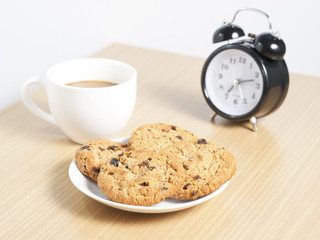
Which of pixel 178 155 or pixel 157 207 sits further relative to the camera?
pixel 178 155

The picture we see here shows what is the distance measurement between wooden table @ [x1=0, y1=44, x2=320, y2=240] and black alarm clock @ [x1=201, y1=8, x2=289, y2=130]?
0.20 ft

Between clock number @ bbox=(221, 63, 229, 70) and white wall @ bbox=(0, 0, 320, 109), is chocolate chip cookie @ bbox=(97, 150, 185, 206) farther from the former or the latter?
white wall @ bbox=(0, 0, 320, 109)

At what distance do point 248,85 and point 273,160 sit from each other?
0.23m

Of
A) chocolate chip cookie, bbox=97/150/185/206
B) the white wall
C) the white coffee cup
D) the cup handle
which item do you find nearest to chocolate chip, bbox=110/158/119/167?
chocolate chip cookie, bbox=97/150/185/206

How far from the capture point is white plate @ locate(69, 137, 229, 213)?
102 cm

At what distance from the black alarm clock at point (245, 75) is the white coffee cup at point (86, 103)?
0.85 feet

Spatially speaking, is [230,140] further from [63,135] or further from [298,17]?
[298,17]

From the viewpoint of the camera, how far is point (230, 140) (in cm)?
140

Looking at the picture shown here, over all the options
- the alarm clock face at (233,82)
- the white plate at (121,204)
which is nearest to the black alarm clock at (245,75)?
the alarm clock face at (233,82)

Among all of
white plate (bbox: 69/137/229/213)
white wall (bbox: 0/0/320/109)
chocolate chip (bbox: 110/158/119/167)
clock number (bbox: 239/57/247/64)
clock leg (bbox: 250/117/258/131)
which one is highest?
clock number (bbox: 239/57/247/64)

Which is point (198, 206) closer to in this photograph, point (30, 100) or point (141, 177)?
point (141, 177)

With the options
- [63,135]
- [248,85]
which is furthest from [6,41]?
[248,85]

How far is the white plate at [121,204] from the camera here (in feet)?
3.36

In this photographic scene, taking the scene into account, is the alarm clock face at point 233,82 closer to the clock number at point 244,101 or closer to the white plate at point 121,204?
the clock number at point 244,101
